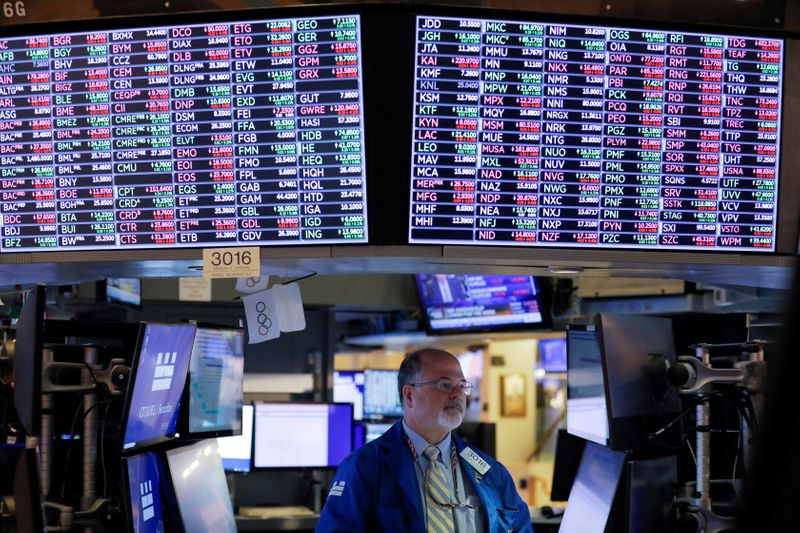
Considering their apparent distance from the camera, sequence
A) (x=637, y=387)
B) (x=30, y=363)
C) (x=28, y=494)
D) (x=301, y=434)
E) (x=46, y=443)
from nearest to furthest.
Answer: (x=28, y=494) < (x=30, y=363) < (x=46, y=443) < (x=637, y=387) < (x=301, y=434)

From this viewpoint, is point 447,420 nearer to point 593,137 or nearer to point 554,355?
point 593,137

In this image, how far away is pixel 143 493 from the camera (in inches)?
122

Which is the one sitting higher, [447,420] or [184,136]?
[184,136]

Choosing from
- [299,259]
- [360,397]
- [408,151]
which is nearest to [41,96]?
[299,259]

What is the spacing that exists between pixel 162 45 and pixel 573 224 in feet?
4.86

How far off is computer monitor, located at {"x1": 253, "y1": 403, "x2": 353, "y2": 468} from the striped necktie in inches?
116

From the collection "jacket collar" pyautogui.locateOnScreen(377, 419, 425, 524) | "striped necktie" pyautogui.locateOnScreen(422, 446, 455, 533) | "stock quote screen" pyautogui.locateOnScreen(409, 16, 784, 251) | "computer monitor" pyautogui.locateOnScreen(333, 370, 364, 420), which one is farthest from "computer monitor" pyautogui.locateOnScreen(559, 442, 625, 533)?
"computer monitor" pyautogui.locateOnScreen(333, 370, 364, 420)

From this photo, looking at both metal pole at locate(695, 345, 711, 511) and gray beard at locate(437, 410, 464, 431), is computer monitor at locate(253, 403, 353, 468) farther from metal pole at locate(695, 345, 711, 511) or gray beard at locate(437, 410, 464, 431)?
metal pole at locate(695, 345, 711, 511)

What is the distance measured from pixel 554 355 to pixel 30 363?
8.40 meters

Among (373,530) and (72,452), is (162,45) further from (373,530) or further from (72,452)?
(373,530)

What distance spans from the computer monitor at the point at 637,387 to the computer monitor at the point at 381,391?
6.05 m

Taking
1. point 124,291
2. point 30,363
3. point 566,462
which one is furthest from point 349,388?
point 30,363

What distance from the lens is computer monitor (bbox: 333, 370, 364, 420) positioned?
26.0 ft

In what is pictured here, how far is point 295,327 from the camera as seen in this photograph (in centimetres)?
382
